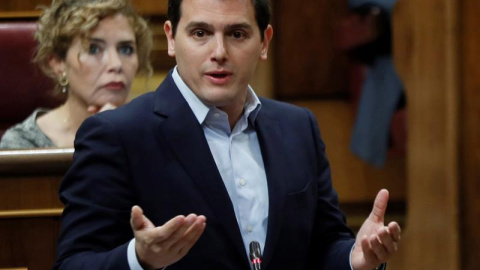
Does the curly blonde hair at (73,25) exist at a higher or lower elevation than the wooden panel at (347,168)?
higher

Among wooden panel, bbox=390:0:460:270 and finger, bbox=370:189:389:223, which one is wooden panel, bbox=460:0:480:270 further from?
finger, bbox=370:189:389:223

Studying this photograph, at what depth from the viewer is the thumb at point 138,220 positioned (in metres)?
1.51

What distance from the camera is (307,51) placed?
3.75 meters

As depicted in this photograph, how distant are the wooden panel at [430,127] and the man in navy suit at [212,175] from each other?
159 cm

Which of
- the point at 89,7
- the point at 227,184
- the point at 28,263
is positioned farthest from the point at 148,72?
the point at 227,184

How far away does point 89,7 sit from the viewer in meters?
Answer: 2.63

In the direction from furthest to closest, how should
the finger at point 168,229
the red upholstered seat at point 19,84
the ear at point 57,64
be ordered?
the red upholstered seat at point 19,84
the ear at point 57,64
the finger at point 168,229

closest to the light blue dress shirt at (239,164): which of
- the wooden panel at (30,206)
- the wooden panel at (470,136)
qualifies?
the wooden panel at (30,206)

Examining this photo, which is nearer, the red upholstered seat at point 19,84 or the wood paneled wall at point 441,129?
the red upholstered seat at point 19,84

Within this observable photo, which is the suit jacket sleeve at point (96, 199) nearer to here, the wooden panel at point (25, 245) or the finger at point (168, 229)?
the finger at point (168, 229)

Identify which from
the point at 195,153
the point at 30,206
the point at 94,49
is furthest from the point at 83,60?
the point at 195,153

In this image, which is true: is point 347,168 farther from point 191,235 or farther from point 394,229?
point 191,235

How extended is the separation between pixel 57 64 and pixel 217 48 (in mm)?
1088

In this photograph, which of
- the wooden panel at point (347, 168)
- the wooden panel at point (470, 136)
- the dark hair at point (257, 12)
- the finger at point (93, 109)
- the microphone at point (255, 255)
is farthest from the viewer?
the wooden panel at point (347, 168)
